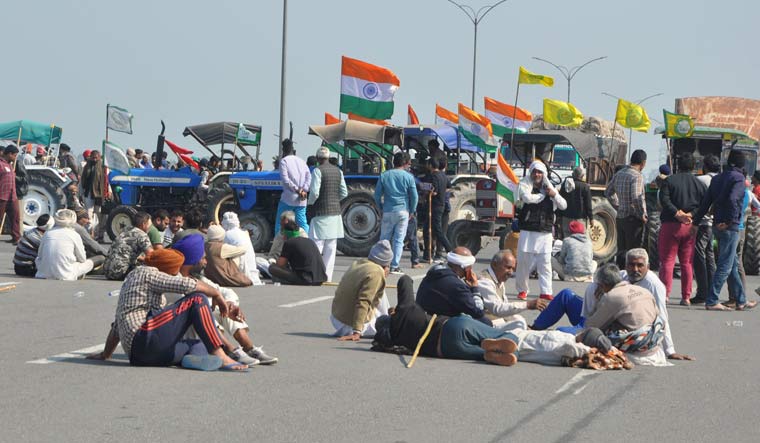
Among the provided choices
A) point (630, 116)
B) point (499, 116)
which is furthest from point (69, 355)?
point (499, 116)

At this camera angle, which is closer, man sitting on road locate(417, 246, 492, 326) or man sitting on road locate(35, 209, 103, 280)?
man sitting on road locate(417, 246, 492, 326)

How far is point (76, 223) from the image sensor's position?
17500 mm

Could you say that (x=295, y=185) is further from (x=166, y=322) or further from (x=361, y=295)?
(x=166, y=322)

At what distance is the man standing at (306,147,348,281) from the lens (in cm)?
1831

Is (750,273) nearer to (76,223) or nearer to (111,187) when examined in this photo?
(76,223)

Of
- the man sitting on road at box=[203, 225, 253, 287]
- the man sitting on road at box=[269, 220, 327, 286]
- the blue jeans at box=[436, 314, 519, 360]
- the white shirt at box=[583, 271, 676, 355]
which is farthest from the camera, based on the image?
the man sitting on road at box=[269, 220, 327, 286]

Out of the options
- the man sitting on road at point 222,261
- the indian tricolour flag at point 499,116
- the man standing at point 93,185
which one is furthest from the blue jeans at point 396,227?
the indian tricolour flag at point 499,116

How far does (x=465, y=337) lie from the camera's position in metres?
10.6

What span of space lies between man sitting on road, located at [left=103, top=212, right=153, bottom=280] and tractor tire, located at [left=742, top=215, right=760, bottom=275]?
9804 mm

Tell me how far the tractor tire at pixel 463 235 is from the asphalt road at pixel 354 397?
10.6m

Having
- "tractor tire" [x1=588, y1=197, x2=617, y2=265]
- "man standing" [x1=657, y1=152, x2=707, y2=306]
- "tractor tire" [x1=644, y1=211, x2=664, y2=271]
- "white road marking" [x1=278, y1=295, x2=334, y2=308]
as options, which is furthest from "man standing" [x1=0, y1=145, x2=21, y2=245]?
Result: "man standing" [x1=657, y1=152, x2=707, y2=306]

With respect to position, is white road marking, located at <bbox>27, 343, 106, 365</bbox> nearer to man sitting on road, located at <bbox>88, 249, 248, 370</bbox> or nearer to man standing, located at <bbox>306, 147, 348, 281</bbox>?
man sitting on road, located at <bbox>88, 249, 248, 370</bbox>

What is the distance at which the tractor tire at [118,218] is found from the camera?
26156 mm

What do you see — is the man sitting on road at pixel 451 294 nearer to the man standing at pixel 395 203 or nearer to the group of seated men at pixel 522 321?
the group of seated men at pixel 522 321
